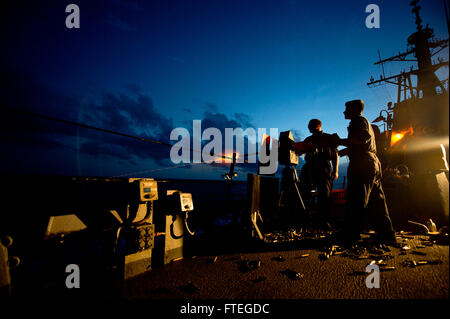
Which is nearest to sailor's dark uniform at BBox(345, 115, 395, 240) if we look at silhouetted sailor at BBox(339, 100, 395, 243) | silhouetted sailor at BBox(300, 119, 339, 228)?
silhouetted sailor at BBox(339, 100, 395, 243)

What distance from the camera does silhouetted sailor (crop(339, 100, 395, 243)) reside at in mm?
2834

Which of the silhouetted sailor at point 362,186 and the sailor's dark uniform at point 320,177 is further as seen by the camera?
the sailor's dark uniform at point 320,177

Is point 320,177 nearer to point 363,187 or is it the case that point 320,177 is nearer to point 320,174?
point 320,174

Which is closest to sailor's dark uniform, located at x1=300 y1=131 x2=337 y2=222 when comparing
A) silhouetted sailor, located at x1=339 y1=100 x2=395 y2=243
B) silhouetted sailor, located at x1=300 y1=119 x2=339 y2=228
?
silhouetted sailor, located at x1=300 y1=119 x2=339 y2=228

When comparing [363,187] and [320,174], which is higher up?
[320,174]

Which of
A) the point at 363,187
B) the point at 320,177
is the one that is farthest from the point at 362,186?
the point at 320,177

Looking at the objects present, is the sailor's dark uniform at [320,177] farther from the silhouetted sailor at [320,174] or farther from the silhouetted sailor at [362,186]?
the silhouetted sailor at [362,186]

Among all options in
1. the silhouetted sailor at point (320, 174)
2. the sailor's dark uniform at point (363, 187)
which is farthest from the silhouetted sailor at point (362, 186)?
the silhouetted sailor at point (320, 174)

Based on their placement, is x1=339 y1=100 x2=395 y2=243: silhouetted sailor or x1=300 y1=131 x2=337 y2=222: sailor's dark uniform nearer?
x1=339 y1=100 x2=395 y2=243: silhouetted sailor

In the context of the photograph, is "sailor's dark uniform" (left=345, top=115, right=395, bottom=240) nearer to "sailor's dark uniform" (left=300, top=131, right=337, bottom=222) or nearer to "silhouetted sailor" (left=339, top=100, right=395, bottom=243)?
"silhouetted sailor" (left=339, top=100, right=395, bottom=243)

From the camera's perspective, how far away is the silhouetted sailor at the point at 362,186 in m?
2.83

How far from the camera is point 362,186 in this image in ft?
9.31

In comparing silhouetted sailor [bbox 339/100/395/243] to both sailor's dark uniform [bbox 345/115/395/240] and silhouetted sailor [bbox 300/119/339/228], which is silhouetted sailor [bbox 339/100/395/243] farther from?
silhouetted sailor [bbox 300/119/339/228]
